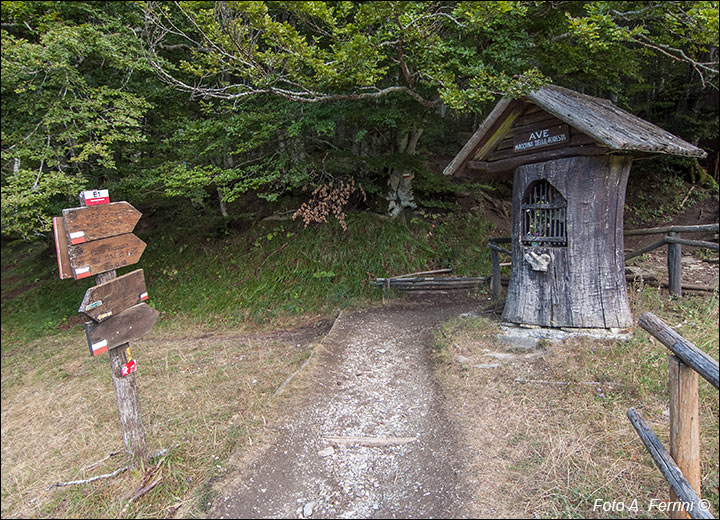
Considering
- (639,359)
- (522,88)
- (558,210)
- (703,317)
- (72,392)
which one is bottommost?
(72,392)

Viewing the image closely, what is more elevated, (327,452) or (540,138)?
(540,138)

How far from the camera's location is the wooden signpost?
339 cm

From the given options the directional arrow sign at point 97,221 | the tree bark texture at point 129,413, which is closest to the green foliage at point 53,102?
the directional arrow sign at point 97,221

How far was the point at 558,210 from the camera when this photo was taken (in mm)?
5801

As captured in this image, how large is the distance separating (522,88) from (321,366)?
4.65 m

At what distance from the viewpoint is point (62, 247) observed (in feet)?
11.0

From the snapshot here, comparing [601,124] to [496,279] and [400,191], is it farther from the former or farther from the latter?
[400,191]

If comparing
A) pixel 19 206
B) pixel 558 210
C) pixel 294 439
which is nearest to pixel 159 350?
pixel 19 206

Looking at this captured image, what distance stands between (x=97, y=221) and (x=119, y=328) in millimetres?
956

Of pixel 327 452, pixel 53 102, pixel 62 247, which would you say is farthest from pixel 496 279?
pixel 53 102

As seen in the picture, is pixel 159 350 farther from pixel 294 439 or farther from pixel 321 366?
pixel 294 439

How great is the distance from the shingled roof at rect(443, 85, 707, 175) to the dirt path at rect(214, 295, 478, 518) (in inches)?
138

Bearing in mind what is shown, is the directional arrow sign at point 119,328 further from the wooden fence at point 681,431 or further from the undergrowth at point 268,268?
the undergrowth at point 268,268

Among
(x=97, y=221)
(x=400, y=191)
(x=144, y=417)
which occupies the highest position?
(x=400, y=191)
